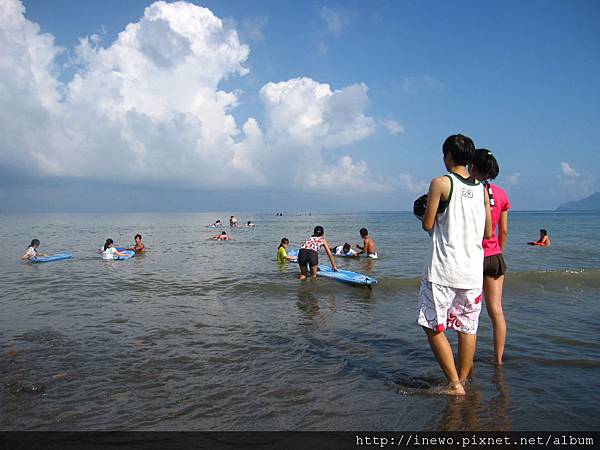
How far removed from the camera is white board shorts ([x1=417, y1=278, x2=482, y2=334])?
3.71 m

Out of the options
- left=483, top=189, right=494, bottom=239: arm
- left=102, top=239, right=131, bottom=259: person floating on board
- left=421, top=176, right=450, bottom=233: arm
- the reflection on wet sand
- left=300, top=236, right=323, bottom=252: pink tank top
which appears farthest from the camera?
left=102, top=239, right=131, bottom=259: person floating on board

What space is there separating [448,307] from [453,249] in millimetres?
595

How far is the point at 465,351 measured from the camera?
398cm

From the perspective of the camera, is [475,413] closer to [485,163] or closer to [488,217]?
[488,217]

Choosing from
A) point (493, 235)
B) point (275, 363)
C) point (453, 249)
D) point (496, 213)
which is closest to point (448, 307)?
point (453, 249)

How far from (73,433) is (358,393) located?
9.19 ft

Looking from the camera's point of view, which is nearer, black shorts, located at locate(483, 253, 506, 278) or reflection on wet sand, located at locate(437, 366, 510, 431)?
reflection on wet sand, located at locate(437, 366, 510, 431)

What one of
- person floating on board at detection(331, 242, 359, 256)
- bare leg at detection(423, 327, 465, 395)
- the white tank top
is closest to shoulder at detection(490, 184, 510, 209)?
the white tank top

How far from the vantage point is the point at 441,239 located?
371 centimetres

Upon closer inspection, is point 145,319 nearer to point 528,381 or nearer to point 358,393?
point 358,393

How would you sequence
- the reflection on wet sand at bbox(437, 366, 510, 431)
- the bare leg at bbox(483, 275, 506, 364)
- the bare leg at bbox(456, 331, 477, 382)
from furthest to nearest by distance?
the bare leg at bbox(483, 275, 506, 364) < the bare leg at bbox(456, 331, 477, 382) < the reflection on wet sand at bbox(437, 366, 510, 431)

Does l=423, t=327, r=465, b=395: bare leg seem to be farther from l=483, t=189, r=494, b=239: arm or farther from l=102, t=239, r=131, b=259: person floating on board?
l=102, t=239, r=131, b=259: person floating on board

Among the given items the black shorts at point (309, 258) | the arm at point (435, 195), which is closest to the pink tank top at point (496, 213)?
the arm at point (435, 195)

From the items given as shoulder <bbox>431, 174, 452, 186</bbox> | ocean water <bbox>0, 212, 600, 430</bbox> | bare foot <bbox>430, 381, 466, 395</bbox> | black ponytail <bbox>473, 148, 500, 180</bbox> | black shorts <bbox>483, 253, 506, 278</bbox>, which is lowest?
ocean water <bbox>0, 212, 600, 430</bbox>
